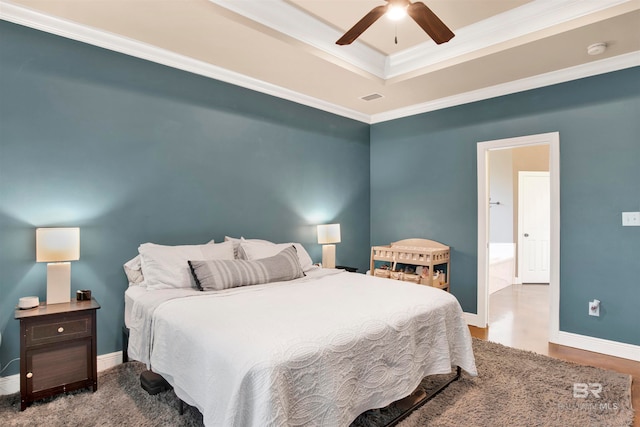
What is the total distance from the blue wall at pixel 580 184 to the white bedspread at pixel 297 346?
5.87 feet

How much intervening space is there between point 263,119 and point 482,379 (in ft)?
10.8

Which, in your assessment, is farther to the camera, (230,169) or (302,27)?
(230,169)

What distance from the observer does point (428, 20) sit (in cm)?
221

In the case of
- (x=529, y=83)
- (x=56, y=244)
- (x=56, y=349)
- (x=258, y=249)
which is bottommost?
(x=56, y=349)

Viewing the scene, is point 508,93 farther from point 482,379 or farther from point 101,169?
point 101,169

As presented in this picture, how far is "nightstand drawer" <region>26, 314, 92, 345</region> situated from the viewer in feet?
7.37

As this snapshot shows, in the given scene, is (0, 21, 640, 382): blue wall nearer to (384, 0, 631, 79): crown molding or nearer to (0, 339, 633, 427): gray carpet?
(0, 339, 633, 427): gray carpet

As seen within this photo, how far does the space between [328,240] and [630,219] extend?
9.77 feet

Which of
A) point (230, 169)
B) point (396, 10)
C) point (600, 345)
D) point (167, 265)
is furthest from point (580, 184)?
point (167, 265)

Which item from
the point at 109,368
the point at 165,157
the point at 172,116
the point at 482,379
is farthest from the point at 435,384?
the point at 172,116

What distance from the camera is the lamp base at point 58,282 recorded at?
97.6 inches

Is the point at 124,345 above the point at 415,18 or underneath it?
underneath

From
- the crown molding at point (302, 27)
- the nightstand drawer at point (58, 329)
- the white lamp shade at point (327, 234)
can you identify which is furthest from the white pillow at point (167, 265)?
the crown molding at point (302, 27)

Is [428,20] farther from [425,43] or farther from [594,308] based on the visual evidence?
[594,308]
